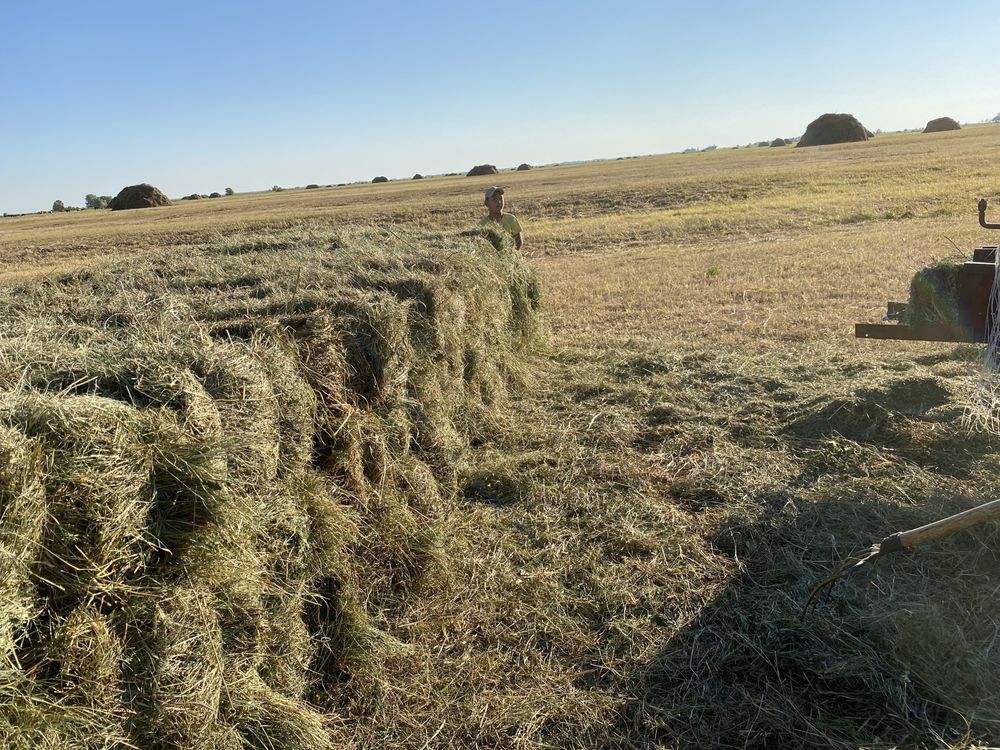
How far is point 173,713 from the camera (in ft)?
7.34

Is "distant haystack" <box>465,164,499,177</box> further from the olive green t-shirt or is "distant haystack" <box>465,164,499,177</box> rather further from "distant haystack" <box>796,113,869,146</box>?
the olive green t-shirt

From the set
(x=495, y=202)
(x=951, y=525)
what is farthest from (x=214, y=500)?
(x=495, y=202)

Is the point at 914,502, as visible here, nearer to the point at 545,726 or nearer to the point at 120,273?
the point at 545,726

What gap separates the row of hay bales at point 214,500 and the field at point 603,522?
3cm

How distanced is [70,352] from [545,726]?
2.69m

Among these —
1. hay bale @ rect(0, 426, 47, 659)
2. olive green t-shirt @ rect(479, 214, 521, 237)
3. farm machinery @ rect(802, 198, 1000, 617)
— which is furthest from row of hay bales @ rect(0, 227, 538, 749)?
olive green t-shirt @ rect(479, 214, 521, 237)

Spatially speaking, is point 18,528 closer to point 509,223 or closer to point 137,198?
point 509,223

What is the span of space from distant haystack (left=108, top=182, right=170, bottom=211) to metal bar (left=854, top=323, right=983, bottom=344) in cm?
6713

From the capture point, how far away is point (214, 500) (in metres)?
2.46

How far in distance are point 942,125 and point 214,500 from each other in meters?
113

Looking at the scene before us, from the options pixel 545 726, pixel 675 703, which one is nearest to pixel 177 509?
pixel 545 726

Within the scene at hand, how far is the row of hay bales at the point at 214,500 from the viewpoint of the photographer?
2.07m

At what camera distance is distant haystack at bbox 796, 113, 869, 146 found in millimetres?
71312

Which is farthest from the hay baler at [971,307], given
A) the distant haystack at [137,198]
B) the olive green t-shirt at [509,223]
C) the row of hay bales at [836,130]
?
the row of hay bales at [836,130]
